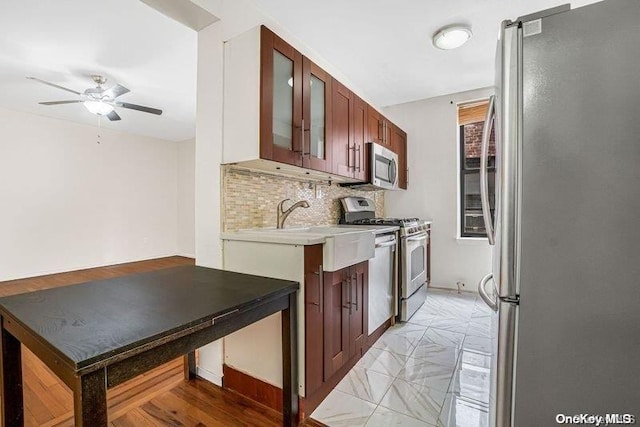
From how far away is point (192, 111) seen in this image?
4.46m

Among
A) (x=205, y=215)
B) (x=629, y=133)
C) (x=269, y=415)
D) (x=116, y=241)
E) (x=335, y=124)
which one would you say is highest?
(x=335, y=124)

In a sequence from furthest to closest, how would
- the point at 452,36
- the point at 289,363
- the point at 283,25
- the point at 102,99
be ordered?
the point at 102,99 < the point at 452,36 < the point at 283,25 < the point at 289,363

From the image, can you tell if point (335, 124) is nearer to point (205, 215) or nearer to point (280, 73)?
point (280, 73)

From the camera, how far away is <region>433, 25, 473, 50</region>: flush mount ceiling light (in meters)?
2.29

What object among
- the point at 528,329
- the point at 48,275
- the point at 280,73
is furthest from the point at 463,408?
the point at 48,275

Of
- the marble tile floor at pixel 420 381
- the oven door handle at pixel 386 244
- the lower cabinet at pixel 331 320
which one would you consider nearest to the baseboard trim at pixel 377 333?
the marble tile floor at pixel 420 381

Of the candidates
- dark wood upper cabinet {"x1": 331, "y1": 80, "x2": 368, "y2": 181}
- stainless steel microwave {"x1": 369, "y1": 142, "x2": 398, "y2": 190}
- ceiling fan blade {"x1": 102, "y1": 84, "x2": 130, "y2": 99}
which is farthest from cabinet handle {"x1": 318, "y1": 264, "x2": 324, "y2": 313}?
ceiling fan blade {"x1": 102, "y1": 84, "x2": 130, "y2": 99}

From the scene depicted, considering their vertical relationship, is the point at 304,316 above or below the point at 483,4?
below

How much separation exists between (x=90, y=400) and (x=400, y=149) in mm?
3634

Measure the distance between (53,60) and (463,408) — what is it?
14.8ft

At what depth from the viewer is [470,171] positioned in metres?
3.66

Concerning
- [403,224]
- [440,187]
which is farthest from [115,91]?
[440,187]

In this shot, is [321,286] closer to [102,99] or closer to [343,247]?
[343,247]

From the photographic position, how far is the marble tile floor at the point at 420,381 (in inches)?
58.4
